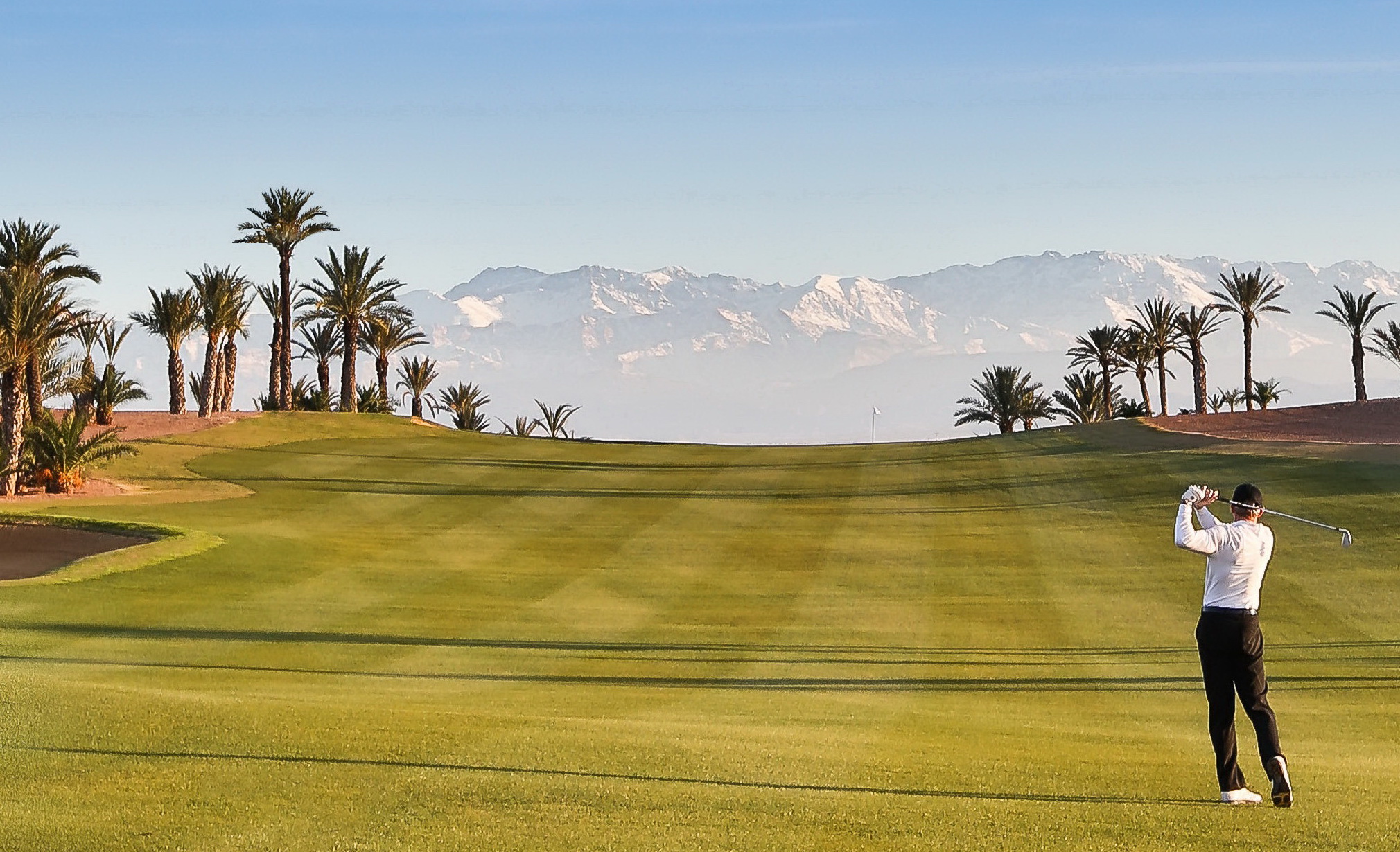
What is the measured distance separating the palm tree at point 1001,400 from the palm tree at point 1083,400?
3.20m

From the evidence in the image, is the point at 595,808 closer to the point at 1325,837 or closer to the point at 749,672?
the point at 1325,837

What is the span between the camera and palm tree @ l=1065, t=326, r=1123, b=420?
82.8 meters

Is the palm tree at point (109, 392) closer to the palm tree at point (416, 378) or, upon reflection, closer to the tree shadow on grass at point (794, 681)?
the palm tree at point (416, 378)

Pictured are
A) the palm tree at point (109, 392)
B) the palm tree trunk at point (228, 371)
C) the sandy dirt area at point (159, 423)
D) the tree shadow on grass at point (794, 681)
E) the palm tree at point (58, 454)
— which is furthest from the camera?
the palm tree trunk at point (228, 371)

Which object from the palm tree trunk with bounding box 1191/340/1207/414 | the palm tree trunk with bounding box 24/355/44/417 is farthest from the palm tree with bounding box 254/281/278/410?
the palm tree trunk with bounding box 1191/340/1207/414

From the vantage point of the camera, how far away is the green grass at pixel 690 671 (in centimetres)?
974

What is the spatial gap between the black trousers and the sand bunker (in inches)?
927

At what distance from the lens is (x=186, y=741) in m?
11.6

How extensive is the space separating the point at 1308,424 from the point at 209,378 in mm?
49595

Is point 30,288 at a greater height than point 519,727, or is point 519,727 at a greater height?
point 30,288

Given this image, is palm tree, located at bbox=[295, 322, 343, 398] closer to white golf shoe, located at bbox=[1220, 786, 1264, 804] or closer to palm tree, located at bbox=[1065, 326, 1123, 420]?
palm tree, located at bbox=[1065, 326, 1123, 420]

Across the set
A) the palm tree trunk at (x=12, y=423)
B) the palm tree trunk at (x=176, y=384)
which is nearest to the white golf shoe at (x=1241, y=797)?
the palm tree trunk at (x=12, y=423)

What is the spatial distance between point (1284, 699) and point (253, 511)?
28010 mm

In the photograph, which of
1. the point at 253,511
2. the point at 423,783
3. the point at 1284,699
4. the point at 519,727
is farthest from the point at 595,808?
the point at 253,511
